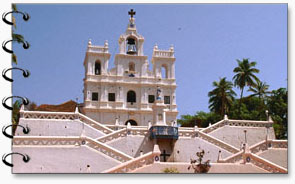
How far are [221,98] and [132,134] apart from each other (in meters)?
13.2

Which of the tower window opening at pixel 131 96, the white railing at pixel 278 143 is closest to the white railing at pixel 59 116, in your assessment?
the white railing at pixel 278 143

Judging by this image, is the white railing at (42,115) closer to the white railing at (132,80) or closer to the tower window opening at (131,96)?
the white railing at (132,80)

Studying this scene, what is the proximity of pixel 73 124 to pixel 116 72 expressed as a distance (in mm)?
11631

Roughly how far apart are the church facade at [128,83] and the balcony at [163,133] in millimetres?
9943

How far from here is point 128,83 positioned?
32594 mm

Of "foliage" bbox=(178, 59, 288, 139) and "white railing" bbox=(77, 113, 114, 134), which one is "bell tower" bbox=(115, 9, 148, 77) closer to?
"foliage" bbox=(178, 59, 288, 139)

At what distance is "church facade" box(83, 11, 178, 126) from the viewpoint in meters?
31.5

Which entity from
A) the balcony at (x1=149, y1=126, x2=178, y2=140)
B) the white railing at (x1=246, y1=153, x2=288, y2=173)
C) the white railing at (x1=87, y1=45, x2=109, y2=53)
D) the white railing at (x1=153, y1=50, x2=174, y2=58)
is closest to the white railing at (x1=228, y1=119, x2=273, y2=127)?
the balcony at (x1=149, y1=126, x2=178, y2=140)

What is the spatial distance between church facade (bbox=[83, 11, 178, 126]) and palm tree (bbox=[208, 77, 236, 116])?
9.84 feet

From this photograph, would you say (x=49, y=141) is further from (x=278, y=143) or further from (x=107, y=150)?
(x=278, y=143)

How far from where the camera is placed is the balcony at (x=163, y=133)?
20925 mm

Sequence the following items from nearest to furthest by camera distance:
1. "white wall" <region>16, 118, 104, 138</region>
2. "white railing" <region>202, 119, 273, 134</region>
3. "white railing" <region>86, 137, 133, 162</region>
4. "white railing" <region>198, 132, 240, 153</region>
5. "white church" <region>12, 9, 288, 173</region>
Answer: "white church" <region>12, 9, 288, 173</region> < "white railing" <region>86, 137, 133, 162</region> < "white wall" <region>16, 118, 104, 138</region> < "white railing" <region>198, 132, 240, 153</region> < "white railing" <region>202, 119, 273, 134</region>

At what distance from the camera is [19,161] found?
11773mm
